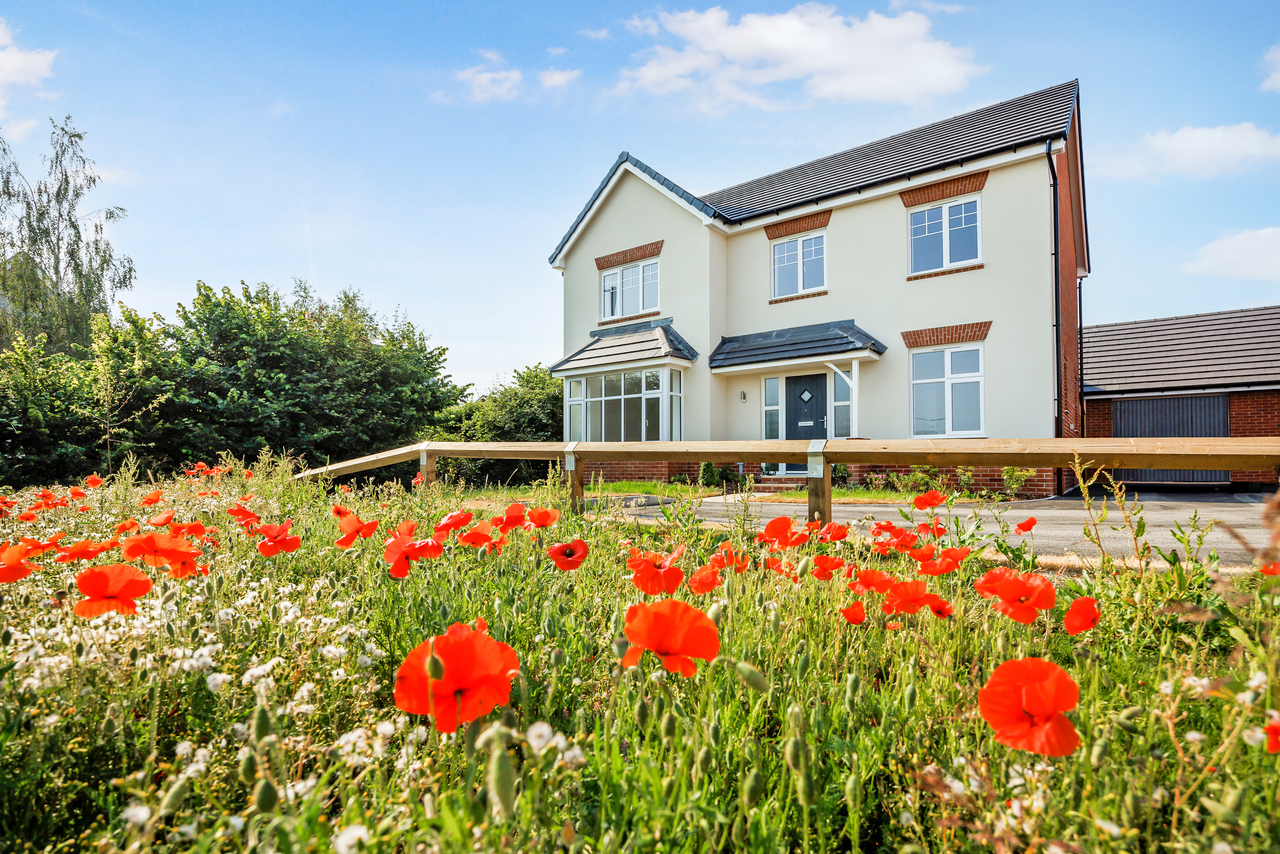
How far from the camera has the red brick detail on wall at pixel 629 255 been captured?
14406 mm

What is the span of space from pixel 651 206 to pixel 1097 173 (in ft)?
35.5

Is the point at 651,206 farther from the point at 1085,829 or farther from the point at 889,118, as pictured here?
the point at 1085,829

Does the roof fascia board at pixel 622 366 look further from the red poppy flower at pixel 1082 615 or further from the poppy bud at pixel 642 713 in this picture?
the poppy bud at pixel 642 713

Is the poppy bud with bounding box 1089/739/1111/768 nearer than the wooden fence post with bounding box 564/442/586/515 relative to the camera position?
Yes

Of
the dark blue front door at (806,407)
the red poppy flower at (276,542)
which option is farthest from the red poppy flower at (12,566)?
the dark blue front door at (806,407)

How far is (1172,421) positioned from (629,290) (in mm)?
13528

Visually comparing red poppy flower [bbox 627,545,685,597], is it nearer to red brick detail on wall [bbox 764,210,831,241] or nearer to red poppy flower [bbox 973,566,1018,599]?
red poppy flower [bbox 973,566,1018,599]

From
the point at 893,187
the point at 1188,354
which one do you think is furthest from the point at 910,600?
the point at 1188,354

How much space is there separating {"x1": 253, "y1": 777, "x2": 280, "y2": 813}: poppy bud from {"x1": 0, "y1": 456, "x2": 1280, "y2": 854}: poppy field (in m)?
0.02

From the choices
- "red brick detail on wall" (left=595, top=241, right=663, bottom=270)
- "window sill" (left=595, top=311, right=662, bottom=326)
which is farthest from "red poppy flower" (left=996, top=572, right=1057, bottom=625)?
"red brick detail on wall" (left=595, top=241, right=663, bottom=270)

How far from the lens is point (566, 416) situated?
49.9 feet

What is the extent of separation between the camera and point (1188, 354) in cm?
1491

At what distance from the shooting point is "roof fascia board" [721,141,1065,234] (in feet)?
33.6

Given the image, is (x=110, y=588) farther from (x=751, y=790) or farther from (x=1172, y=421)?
(x=1172, y=421)
